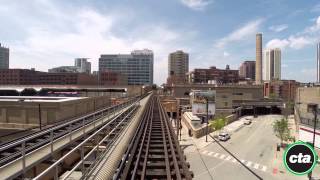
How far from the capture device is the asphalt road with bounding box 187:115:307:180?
27.4 m

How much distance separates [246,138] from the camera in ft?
165

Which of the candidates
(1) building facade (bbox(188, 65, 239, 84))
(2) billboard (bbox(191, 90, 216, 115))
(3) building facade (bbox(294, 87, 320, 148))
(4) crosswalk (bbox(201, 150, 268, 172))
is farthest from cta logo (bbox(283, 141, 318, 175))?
(1) building facade (bbox(188, 65, 239, 84))

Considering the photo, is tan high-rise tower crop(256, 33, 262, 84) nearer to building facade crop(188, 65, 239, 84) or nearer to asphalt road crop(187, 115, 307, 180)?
building facade crop(188, 65, 239, 84)

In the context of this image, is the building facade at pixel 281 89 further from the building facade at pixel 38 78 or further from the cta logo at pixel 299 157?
the cta logo at pixel 299 157

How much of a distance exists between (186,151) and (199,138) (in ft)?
35.8

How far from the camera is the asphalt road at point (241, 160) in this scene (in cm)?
2742

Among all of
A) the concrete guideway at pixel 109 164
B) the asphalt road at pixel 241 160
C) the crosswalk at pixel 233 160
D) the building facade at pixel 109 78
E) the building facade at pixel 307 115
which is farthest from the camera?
the building facade at pixel 109 78

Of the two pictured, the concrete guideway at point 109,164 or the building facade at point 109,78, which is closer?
the concrete guideway at point 109,164

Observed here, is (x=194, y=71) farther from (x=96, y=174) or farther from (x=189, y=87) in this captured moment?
(x=96, y=174)

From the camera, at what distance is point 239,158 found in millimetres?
34812

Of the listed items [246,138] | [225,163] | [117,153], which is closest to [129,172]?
[117,153]

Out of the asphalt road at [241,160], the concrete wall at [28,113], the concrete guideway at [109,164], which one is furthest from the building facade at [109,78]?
the concrete guideway at [109,164]

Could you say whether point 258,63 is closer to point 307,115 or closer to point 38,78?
point 38,78

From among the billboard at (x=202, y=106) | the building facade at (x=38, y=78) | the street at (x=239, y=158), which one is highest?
the building facade at (x=38, y=78)
